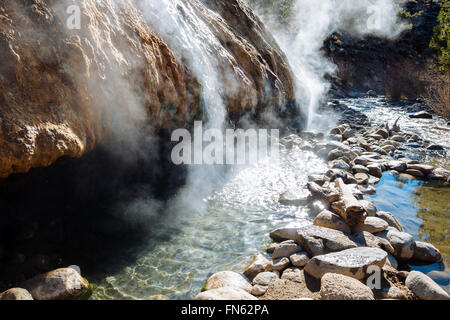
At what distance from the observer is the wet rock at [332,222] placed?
3.32m

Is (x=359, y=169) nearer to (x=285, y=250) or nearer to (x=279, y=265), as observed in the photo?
(x=285, y=250)

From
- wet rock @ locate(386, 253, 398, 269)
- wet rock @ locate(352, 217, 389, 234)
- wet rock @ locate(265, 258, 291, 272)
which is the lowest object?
wet rock @ locate(265, 258, 291, 272)

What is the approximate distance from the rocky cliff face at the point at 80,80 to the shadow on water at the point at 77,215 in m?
0.53

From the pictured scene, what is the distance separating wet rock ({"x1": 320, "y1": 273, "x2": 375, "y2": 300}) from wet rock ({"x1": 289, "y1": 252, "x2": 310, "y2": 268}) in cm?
54

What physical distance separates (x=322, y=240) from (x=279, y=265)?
58cm

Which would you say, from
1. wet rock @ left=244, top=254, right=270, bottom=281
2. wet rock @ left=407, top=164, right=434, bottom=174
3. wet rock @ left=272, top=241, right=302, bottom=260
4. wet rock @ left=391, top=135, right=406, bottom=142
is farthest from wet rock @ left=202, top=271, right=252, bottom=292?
wet rock @ left=391, top=135, right=406, bottom=142

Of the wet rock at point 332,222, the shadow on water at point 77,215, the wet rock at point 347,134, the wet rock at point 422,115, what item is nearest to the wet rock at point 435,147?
the wet rock at point 347,134

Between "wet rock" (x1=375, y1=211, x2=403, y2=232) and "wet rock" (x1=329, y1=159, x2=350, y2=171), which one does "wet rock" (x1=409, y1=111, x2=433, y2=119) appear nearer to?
"wet rock" (x1=329, y1=159, x2=350, y2=171)

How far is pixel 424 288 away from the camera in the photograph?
2254mm

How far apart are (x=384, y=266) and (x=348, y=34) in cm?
2745

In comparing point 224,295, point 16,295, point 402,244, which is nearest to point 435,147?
point 402,244

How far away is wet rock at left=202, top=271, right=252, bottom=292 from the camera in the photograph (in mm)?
2393
